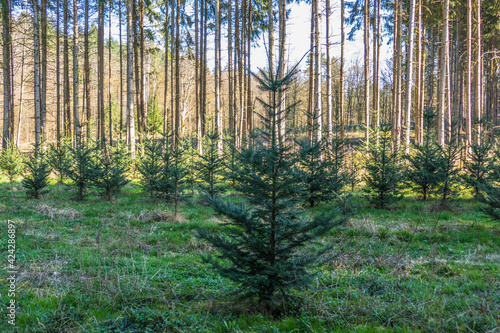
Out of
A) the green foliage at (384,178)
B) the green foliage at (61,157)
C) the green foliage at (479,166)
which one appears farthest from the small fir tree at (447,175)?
the green foliage at (61,157)

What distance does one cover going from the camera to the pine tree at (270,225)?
346 centimetres

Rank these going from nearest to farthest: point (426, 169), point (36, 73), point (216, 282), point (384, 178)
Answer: point (216, 282) → point (384, 178) → point (426, 169) → point (36, 73)

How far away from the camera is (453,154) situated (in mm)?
9586

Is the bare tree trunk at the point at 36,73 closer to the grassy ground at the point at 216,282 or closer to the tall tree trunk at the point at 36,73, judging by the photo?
the tall tree trunk at the point at 36,73

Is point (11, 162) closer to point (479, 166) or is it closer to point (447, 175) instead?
point (447, 175)

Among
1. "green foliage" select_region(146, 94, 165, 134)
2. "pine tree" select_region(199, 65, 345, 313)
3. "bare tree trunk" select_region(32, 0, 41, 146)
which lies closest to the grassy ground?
"pine tree" select_region(199, 65, 345, 313)

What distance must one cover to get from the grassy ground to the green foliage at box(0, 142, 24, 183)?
8665 mm

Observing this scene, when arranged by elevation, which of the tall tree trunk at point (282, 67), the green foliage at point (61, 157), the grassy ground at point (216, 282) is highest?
the tall tree trunk at point (282, 67)

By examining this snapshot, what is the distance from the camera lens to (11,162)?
48.7ft

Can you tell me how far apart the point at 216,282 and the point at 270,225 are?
165 cm

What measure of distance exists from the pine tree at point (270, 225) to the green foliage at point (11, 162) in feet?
52.4

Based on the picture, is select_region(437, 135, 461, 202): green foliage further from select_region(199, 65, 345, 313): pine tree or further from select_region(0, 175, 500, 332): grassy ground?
select_region(199, 65, 345, 313): pine tree

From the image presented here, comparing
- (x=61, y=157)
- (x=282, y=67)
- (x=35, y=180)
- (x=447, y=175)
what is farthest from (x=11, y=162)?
(x=447, y=175)

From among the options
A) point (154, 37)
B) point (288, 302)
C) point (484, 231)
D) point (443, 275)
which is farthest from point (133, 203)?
point (154, 37)
